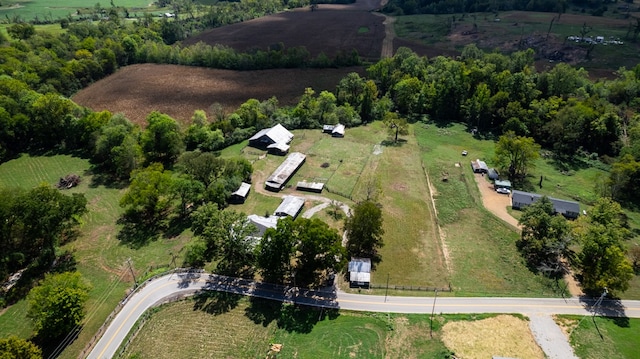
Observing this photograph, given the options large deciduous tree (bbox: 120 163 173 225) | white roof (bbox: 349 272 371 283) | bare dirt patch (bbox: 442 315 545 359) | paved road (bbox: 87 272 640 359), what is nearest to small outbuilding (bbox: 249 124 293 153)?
large deciduous tree (bbox: 120 163 173 225)

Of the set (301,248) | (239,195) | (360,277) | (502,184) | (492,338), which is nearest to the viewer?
(492,338)

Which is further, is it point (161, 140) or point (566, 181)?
point (161, 140)

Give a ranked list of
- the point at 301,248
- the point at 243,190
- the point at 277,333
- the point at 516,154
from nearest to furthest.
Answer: the point at 277,333 → the point at 301,248 → the point at 243,190 → the point at 516,154

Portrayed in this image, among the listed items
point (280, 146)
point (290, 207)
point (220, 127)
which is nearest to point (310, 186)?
point (290, 207)

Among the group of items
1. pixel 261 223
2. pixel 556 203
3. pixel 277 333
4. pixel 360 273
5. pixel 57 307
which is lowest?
pixel 277 333

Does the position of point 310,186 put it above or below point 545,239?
below

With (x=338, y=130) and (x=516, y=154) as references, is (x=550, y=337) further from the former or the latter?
(x=338, y=130)
